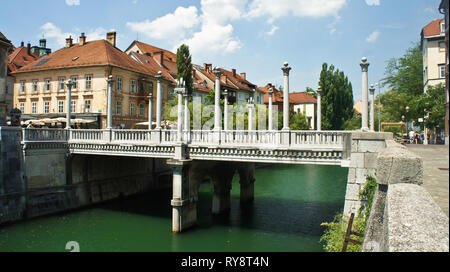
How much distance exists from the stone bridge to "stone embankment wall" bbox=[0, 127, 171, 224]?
598 millimetres

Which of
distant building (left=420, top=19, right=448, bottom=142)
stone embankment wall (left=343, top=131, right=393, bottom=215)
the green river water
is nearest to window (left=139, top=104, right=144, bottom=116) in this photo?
the green river water

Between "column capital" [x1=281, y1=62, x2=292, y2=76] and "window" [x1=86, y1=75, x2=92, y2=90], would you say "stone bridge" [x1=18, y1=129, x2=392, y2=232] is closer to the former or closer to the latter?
"column capital" [x1=281, y1=62, x2=292, y2=76]

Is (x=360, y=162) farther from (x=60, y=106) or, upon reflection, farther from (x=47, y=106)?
(x=47, y=106)

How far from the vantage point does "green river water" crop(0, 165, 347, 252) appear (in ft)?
58.6

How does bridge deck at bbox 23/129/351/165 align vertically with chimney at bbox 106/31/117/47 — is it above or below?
below

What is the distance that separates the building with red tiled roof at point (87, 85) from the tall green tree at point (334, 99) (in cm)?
3213

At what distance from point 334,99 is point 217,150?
158 feet

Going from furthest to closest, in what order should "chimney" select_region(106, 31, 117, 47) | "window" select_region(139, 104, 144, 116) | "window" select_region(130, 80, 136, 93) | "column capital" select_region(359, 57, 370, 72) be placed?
"chimney" select_region(106, 31, 117, 47)
"window" select_region(139, 104, 144, 116)
"window" select_region(130, 80, 136, 93)
"column capital" select_region(359, 57, 370, 72)

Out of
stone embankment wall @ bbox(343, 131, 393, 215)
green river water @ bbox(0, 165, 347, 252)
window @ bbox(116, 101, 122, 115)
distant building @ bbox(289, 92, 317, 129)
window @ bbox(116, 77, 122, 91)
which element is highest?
distant building @ bbox(289, 92, 317, 129)

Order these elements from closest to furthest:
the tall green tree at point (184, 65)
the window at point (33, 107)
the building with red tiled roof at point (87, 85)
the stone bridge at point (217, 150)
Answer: the stone bridge at point (217, 150)
the building with red tiled roof at point (87, 85)
the tall green tree at point (184, 65)
the window at point (33, 107)

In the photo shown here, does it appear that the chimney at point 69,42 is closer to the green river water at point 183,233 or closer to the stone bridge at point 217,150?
the stone bridge at point 217,150

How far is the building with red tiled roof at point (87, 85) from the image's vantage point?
39281mm

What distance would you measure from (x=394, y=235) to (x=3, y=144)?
2371cm

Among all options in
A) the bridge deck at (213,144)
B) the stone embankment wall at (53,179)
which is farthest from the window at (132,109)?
the bridge deck at (213,144)
